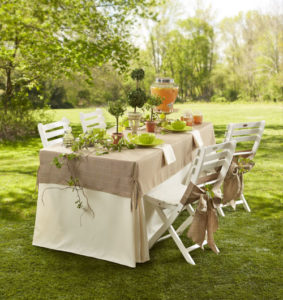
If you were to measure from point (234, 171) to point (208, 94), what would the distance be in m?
16.6

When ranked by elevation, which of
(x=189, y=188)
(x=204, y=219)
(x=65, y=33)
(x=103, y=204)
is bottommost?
(x=204, y=219)

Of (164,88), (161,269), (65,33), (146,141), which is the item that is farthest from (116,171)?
(65,33)

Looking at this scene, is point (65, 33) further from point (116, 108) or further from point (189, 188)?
point (189, 188)

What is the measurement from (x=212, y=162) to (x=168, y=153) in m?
0.41

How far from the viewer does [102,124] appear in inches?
174

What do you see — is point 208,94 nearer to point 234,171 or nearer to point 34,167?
point 34,167

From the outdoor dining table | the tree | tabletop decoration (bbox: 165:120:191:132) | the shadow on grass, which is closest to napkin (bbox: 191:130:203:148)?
tabletop decoration (bbox: 165:120:191:132)

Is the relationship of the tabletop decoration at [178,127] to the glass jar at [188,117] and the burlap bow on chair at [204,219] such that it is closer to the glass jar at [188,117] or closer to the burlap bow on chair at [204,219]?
the glass jar at [188,117]

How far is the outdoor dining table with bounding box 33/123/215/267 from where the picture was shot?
243 cm

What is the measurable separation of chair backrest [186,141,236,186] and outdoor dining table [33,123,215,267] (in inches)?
12.8

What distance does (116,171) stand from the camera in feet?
7.95

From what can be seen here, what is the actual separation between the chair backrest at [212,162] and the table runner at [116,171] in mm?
301

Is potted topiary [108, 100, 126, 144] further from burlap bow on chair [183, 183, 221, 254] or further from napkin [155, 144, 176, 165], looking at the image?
burlap bow on chair [183, 183, 221, 254]

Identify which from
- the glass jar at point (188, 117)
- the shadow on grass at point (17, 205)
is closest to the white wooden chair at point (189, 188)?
the glass jar at point (188, 117)
